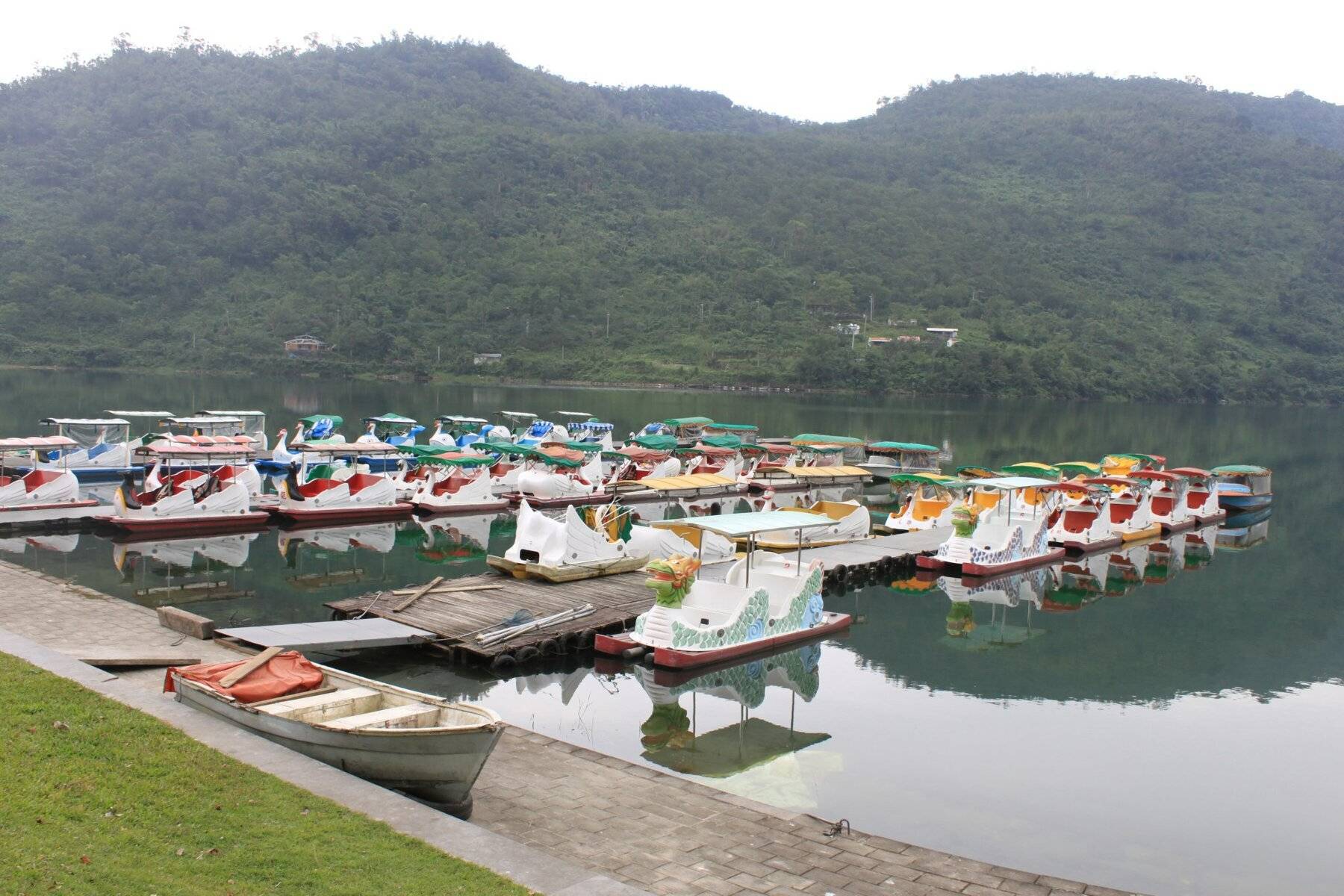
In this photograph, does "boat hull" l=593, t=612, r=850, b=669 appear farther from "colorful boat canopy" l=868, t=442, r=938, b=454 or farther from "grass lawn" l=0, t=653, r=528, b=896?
"colorful boat canopy" l=868, t=442, r=938, b=454

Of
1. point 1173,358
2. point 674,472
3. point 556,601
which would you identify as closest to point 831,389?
point 1173,358

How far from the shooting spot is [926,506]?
3278 centimetres

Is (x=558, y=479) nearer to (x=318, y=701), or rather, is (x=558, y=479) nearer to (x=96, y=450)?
(x=96, y=450)

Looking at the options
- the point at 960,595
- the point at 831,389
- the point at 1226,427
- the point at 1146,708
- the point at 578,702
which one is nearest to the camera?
the point at 578,702

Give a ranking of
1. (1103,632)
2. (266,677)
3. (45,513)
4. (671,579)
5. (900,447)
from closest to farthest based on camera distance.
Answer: (266,677), (671,579), (1103,632), (45,513), (900,447)

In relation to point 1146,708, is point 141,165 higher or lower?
higher

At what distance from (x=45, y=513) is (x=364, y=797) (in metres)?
23.5

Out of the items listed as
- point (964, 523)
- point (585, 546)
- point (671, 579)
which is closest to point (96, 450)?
point (585, 546)

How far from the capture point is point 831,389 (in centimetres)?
10469

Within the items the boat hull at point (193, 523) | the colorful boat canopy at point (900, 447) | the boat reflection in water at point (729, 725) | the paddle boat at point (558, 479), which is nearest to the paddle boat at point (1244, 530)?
the colorful boat canopy at point (900, 447)

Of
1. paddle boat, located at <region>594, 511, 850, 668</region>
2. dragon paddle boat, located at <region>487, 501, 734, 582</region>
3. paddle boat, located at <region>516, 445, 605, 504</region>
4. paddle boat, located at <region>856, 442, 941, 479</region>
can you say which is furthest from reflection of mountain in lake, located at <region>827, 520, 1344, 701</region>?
paddle boat, located at <region>856, 442, 941, 479</region>

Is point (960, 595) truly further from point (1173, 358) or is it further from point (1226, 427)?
point (1173, 358)

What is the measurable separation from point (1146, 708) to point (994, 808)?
6.28m

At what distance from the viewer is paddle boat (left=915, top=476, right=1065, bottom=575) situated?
27047 mm
